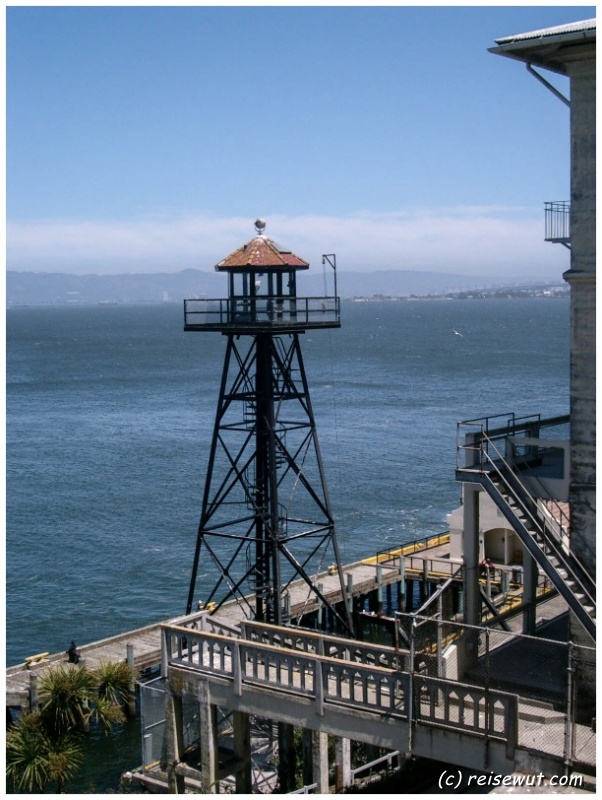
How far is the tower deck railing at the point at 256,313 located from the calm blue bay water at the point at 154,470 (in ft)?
53.8

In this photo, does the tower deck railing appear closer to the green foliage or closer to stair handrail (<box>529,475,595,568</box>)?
stair handrail (<box>529,475,595,568</box>)

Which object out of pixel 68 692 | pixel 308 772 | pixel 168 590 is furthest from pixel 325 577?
pixel 308 772

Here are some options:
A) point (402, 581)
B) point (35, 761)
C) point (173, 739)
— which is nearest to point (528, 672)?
point (173, 739)

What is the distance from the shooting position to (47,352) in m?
200

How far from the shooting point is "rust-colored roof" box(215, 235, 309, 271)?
27969 millimetres

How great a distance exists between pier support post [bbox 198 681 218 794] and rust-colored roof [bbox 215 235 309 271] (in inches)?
426

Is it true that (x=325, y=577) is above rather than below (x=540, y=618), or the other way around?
below

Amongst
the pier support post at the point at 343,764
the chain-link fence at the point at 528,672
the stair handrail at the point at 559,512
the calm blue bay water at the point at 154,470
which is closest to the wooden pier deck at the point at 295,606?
the calm blue bay water at the point at 154,470

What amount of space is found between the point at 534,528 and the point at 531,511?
0.44 meters

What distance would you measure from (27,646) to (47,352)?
538ft

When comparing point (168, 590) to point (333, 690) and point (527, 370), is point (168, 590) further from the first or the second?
point (527, 370)

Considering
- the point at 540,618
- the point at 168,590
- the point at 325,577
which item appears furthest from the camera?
the point at 168,590

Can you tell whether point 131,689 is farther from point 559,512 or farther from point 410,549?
point 559,512

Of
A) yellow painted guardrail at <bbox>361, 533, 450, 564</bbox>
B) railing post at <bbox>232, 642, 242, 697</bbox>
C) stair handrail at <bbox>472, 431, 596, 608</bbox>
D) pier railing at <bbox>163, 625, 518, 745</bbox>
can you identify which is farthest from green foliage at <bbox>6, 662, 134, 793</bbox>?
yellow painted guardrail at <bbox>361, 533, 450, 564</bbox>
